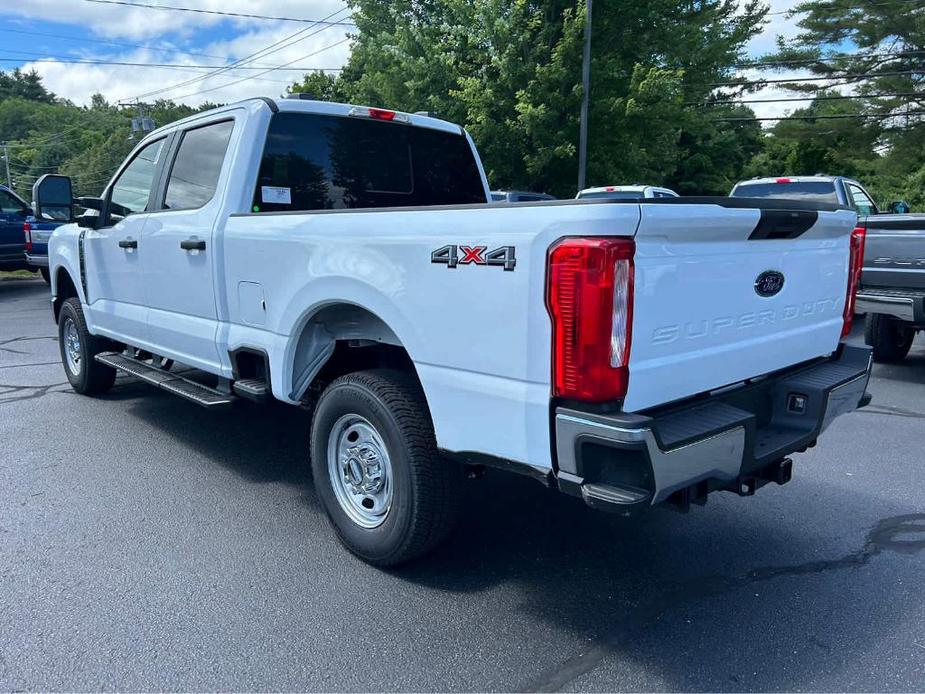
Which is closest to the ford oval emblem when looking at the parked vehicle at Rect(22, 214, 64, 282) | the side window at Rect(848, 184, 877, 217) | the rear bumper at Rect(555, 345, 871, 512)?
the rear bumper at Rect(555, 345, 871, 512)

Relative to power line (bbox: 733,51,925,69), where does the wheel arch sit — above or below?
below

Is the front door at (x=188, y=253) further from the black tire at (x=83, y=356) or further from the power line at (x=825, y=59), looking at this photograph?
the power line at (x=825, y=59)

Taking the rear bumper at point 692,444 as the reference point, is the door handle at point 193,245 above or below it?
above

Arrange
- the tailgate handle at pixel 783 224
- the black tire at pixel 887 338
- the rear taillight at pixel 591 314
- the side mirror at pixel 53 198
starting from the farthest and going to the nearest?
1. the black tire at pixel 887 338
2. the side mirror at pixel 53 198
3. the tailgate handle at pixel 783 224
4. the rear taillight at pixel 591 314

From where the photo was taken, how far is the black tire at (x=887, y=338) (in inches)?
332

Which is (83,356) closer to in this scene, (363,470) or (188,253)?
(188,253)

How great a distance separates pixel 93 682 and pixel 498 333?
1918 millimetres

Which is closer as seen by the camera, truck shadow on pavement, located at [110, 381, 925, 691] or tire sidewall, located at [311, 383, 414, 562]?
truck shadow on pavement, located at [110, 381, 925, 691]

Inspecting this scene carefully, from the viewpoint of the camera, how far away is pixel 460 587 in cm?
344

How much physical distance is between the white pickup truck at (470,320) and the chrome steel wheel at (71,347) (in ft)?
7.10

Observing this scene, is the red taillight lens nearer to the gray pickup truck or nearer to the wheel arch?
the wheel arch

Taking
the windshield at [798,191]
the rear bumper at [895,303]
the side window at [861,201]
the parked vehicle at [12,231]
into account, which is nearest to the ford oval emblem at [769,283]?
the rear bumper at [895,303]

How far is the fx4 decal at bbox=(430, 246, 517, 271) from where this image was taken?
270 cm

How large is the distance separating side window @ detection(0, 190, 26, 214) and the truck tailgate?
15963 mm
